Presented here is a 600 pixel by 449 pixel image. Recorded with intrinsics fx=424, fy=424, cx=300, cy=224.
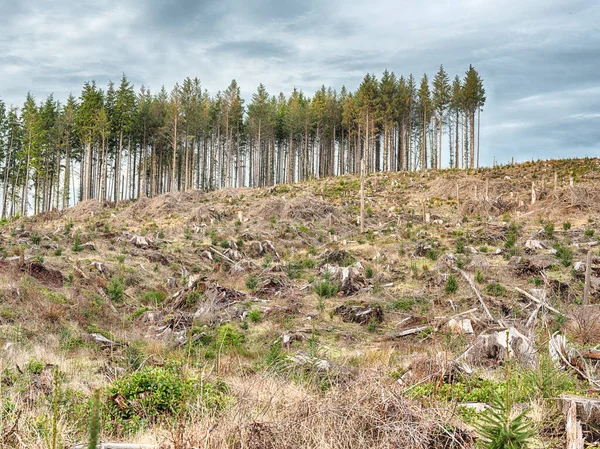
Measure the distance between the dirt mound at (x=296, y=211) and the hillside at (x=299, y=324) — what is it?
0.16m

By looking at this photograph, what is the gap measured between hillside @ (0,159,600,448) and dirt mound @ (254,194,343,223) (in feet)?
0.52

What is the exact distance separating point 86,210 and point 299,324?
93.2 feet

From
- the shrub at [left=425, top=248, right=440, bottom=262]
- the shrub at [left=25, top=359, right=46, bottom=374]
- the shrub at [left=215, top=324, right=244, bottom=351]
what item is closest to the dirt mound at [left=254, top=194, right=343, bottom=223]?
the shrub at [left=425, top=248, right=440, bottom=262]

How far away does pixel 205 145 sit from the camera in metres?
54.9

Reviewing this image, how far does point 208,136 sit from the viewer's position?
55.9 meters

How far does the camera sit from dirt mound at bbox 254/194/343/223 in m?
27.9

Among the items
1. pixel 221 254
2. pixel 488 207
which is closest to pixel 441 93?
pixel 488 207

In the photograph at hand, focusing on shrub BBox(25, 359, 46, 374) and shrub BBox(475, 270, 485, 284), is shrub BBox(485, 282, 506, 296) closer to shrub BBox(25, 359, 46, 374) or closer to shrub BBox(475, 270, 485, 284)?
shrub BBox(475, 270, 485, 284)

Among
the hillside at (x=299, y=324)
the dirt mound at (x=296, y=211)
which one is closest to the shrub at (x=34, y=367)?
the hillside at (x=299, y=324)

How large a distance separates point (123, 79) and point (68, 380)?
157 feet

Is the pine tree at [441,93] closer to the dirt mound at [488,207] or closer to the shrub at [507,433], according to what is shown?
the dirt mound at [488,207]

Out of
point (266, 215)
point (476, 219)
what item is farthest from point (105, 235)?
point (476, 219)

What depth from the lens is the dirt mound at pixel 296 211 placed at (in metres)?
27.9

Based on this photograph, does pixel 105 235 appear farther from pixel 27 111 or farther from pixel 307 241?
pixel 27 111
